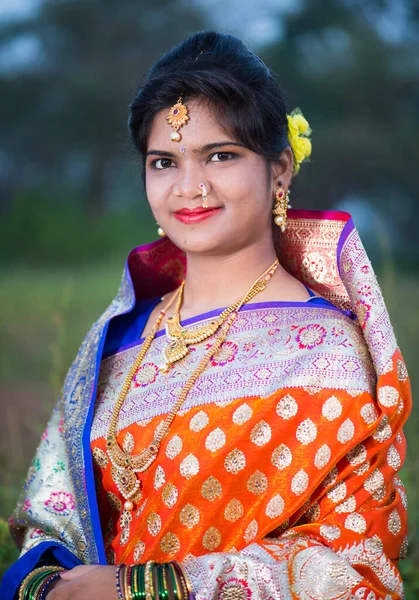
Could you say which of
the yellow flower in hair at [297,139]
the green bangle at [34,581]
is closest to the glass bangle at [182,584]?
the green bangle at [34,581]

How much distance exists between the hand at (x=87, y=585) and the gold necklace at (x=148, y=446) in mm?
208

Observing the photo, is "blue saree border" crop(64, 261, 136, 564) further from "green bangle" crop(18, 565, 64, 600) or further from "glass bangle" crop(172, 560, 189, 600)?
"glass bangle" crop(172, 560, 189, 600)

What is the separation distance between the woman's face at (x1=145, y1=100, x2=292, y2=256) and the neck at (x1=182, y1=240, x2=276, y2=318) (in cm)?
5

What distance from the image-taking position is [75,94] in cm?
934

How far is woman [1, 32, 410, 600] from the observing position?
176 centimetres

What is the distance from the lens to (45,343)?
6371mm

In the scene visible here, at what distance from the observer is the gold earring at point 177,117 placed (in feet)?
6.44

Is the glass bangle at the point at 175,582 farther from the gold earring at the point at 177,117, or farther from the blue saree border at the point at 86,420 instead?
the gold earring at the point at 177,117

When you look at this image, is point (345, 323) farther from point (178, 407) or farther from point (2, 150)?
point (2, 150)

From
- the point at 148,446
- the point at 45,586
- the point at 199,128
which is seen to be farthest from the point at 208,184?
the point at 45,586

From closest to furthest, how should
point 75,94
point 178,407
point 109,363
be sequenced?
point 178,407 < point 109,363 < point 75,94

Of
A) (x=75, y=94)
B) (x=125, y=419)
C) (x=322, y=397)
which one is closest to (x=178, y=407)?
(x=125, y=419)

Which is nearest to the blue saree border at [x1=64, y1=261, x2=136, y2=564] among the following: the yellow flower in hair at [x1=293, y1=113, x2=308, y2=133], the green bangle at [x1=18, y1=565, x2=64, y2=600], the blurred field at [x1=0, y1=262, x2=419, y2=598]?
the green bangle at [x1=18, y1=565, x2=64, y2=600]

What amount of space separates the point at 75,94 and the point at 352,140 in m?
3.51
